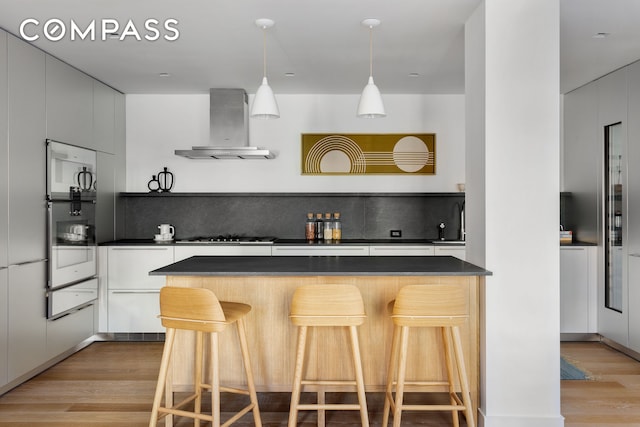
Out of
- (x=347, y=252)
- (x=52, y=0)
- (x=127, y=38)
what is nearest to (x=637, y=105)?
(x=347, y=252)

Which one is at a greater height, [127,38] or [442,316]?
[127,38]

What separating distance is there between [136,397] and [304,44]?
2.79 metres

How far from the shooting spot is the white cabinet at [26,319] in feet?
12.0

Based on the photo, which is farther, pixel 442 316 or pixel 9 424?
pixel 9 424

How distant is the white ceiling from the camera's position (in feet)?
10.6

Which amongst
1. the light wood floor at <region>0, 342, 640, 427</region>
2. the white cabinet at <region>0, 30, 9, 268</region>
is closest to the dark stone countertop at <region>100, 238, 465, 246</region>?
the light wood floor at <region>0, 342, 640, 427</region>

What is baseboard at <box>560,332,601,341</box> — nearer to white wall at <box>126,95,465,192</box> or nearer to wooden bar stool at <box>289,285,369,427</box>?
white wall at <box>126,95,465,192</box>

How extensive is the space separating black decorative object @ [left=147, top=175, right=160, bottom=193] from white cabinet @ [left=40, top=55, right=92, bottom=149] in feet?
2.65

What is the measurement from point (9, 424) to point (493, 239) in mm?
3087

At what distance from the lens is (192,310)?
9.12 ft

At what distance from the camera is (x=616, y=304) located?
4.83 m

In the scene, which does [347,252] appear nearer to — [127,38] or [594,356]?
[594,356]

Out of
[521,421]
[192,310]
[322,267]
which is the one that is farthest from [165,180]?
[521,421]

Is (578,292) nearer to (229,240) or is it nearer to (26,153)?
(229,240)
